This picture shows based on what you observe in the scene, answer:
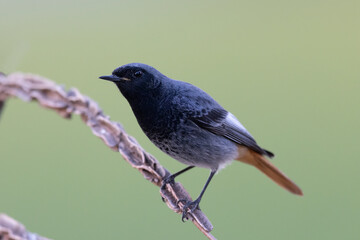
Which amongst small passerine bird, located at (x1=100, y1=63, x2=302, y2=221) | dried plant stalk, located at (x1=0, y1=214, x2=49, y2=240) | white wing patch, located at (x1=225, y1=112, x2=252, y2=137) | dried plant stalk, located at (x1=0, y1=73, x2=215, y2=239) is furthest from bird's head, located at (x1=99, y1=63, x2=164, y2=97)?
dried plant stalk, located at (x1=0, y1=214, x2=49, y2=240)

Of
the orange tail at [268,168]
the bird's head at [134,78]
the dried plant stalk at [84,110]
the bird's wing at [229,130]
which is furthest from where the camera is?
the orange tail at [268,168]

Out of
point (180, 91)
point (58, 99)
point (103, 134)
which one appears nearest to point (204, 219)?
point (103, 134)

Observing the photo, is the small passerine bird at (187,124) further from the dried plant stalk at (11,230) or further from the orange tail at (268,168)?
the dried plant stalk at (11,230)

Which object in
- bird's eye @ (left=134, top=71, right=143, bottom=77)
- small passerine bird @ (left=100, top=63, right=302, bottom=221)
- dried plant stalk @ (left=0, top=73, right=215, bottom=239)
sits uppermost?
bird's eye @ (left=134, top=71, right=143, bottom=77)

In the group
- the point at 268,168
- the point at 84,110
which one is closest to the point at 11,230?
the point at 84,110

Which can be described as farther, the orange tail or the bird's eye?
the orange tail

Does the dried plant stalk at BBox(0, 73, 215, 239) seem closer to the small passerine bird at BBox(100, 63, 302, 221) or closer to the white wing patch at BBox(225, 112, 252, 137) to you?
the small passerine bird at BBox(100, 63, 302, 221)

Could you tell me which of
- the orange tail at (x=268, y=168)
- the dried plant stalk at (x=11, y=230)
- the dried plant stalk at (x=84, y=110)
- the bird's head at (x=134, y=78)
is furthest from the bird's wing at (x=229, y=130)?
the dried plant stalk at (x=11, y=230)

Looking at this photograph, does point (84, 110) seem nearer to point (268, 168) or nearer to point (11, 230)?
point (11, 230)
